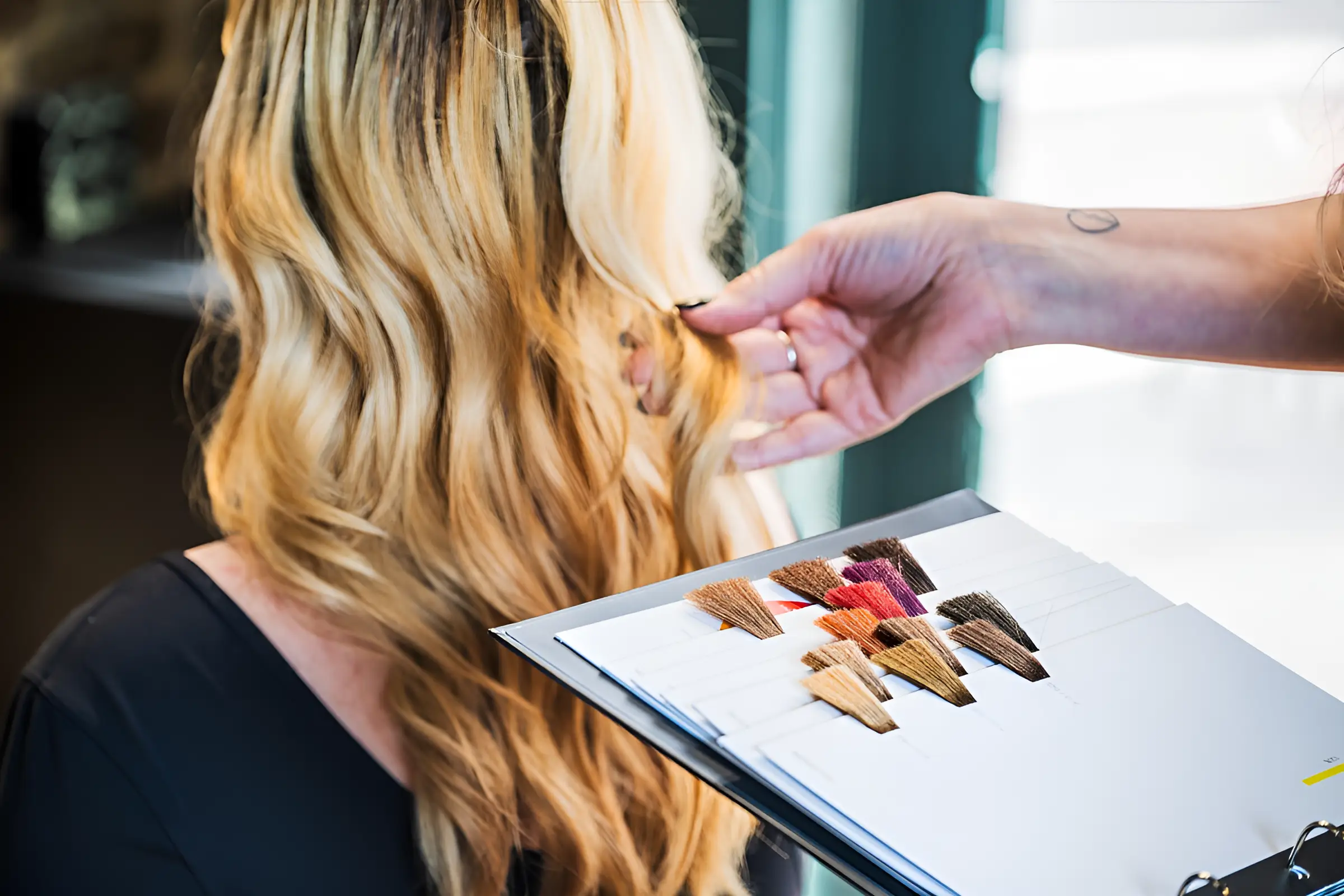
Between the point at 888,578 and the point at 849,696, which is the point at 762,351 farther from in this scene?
the point at 849,696

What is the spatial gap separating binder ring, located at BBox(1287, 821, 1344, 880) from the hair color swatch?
21 centimetres

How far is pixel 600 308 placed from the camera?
0.93 m

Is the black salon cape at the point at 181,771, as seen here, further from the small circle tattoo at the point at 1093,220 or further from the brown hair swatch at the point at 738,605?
the small circle tattoo at the point at 1093,220

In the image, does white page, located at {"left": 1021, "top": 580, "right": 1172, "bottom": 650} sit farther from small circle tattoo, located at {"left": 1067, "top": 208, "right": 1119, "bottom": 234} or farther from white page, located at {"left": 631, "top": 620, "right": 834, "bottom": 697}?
→ small circle tattoo, located at {"left": 1067, "top": 208, "right": 1119, "bottom": 234}

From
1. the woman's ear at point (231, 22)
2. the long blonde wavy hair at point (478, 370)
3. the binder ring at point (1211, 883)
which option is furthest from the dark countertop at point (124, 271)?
the binder ring at point (1211, 883)

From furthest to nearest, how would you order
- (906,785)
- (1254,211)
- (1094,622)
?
(1254,211) → (1094,622) → (906,785)

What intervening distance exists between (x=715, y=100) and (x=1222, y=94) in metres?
0.49

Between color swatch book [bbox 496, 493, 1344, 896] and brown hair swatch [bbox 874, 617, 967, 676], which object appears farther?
brown hair swatch [bbox 874, 617, 967, 676]

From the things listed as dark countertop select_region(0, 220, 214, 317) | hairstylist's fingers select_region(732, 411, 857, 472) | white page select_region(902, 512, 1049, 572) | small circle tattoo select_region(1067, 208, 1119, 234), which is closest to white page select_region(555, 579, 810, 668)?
white page select_region(902, 512, 1049, 572)

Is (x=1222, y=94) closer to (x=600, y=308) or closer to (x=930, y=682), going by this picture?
(x=600, y=308)

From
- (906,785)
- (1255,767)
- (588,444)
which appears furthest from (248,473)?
(1255,767)

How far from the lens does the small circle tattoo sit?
0.92 metres

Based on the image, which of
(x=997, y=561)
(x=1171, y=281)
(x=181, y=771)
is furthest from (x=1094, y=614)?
(x=181, y=771)

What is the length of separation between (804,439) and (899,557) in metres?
0.34
